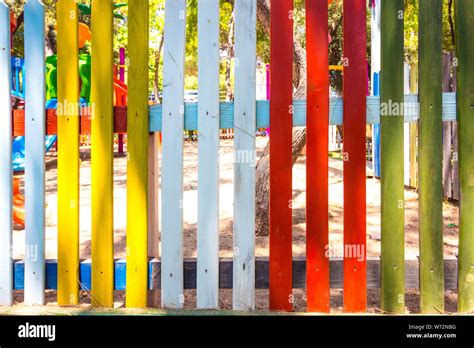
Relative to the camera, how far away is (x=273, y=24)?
271cm

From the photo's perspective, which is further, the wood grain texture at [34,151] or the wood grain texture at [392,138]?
the wood grain texture at [34,151]

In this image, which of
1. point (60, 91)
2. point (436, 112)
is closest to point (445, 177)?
point (436, 112)

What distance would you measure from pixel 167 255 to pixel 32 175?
881mm

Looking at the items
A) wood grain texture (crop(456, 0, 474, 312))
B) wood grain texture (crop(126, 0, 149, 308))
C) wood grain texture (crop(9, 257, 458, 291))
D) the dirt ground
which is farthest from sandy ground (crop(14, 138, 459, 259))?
wood grain texture (crop(126, 0, 149, 308))

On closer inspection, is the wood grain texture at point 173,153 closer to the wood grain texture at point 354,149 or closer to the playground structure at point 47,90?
the wood grain texture at point 354,149

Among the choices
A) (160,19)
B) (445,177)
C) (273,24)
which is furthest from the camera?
(160,19)

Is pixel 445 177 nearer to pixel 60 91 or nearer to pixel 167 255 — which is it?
pixel 167 255

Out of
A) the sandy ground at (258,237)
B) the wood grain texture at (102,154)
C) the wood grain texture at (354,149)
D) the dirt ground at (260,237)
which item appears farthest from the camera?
the sandy ground at (258,237)

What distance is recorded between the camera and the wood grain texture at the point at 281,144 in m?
2.71

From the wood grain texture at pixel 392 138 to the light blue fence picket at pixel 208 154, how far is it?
0.89 meters

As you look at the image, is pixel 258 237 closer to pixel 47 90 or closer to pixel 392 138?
pixel 392 138

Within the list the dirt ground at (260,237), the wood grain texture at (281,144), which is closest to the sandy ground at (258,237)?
the dirt ground at (260,237)

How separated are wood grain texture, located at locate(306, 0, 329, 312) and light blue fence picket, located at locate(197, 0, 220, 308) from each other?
19.5 inches

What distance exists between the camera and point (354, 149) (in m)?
2.73
